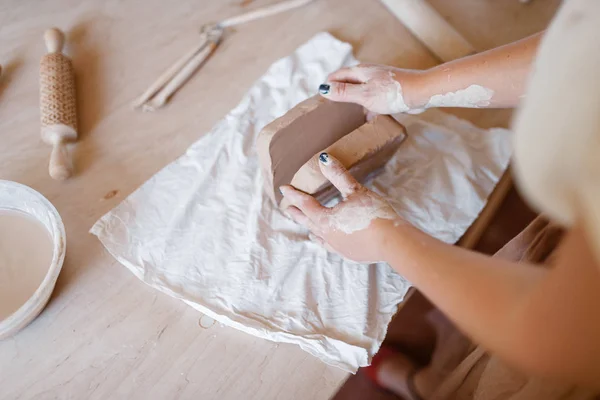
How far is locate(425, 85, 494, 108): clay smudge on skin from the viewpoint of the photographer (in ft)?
2.40

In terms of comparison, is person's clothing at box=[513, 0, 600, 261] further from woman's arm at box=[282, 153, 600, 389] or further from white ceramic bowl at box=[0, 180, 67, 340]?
white ceramic bowl at box=[0, 180, 67, 340]

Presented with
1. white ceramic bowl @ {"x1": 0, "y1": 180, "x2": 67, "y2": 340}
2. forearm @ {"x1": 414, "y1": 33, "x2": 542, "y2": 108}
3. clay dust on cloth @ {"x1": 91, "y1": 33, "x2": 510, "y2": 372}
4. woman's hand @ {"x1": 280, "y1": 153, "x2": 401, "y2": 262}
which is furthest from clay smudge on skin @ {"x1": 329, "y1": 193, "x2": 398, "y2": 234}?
white ceramic bowl @ {"x1": 0, "y1": 180, "x2": 67, "y2": 340}

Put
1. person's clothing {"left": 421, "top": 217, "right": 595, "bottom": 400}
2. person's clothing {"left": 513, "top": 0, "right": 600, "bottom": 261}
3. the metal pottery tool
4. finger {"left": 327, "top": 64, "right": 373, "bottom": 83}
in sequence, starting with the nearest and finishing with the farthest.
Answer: person's clothing {"left": 513, "top": 0, "right": 600, "bottom": 261}
person's clothing {"left": 421, "top": 217, "right": 595, "bottom": 400}
finger {"left": 327, "top": 64, "right": 373, "bottom": 83}
the metal pottery tool

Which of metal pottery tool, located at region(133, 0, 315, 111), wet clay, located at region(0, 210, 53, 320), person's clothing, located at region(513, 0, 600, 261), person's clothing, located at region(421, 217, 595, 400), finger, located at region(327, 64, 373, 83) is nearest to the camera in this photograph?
person's clothing, located at region(513, 0, 600, 261)

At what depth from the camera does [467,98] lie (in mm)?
749

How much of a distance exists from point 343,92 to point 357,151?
0.35ft

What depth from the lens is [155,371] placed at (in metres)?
0.67

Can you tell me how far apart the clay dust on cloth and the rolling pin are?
130mm

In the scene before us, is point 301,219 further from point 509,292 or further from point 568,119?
point 568,119

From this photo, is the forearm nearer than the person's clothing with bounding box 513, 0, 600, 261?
No

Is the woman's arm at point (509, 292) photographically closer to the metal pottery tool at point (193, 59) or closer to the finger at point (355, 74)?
the finger at point (355, 74)

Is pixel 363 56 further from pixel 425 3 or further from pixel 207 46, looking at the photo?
pixel 207 46

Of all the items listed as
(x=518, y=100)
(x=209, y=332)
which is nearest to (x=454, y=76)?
(x=518, y=100)

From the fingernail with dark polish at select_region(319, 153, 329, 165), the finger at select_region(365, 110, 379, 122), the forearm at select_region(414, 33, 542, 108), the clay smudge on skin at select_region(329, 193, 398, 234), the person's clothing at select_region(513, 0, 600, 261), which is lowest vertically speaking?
the clay smudge on skin at select_region(329, 193, 398, 234)
